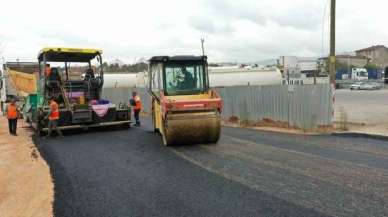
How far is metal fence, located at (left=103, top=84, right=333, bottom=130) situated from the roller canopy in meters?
6.73

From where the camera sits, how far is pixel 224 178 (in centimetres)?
845

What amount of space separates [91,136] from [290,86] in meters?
7.33

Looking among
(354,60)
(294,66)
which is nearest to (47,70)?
(294,66)

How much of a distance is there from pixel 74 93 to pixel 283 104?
764 centimetres

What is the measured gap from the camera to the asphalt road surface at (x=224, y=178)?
262 inches

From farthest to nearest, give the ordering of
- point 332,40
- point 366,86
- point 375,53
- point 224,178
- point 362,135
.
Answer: point 375,53, point 366,86, point 332,40, point 362,135, point 224,178

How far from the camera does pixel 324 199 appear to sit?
22.6 feet

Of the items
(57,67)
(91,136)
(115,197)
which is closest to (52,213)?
(115,197)

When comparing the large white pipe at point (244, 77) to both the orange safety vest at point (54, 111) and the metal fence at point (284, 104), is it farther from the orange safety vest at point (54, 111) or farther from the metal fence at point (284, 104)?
the orange safety vest at point (54, 111)

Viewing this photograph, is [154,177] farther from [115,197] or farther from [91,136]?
[91,136]

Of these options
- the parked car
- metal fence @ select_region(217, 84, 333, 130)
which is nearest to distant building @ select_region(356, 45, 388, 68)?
the parked car

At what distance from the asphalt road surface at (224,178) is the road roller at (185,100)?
362 millimetres

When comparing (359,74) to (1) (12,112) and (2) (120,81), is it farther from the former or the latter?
(1) (12,112)

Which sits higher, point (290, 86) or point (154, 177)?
point (290, 86)
